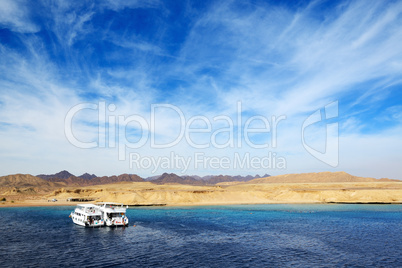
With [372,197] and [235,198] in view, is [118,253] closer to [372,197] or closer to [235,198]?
[235,198]

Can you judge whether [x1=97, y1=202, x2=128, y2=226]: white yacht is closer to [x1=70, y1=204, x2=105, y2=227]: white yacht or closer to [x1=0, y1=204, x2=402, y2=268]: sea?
[x1=70, y1=204, x2=105, y2=227]: white yacht

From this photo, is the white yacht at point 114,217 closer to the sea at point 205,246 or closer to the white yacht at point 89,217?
the white yacht at point 89,217

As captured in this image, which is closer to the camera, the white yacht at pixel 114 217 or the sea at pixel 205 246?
the sea at pixel 205 246

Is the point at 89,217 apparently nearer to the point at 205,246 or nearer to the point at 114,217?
the point at 114,217

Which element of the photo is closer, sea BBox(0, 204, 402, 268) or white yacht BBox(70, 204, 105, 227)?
sea BBox(0, 204, 402, 268)

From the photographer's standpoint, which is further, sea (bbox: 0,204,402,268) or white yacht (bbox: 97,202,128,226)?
white yacht (bbox: 97,202,128,226)

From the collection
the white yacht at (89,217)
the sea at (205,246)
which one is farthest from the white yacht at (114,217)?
the sea at (205,246)

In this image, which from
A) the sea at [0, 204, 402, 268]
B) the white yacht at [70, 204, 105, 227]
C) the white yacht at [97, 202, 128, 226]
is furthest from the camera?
the white yacht at [70, 204, 105, 227]

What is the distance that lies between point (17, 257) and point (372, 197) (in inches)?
6357

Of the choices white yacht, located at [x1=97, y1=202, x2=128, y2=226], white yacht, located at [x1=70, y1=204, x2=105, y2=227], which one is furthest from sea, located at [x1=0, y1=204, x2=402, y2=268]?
white yacht, located at [x1=70, y1=204, x2=105, y2=227]

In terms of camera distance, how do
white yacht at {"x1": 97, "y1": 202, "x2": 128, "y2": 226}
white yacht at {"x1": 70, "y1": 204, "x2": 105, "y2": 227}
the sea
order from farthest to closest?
white yacht at {"x1": 70, "y1": 204, "x2": 105, "y2": 227}, white yacht at {"x1": 97, "y1": 202, "x2": 128, "y2": 226}, the sea

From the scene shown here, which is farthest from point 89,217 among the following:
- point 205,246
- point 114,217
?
point 205,246

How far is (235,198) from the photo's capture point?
158 meters

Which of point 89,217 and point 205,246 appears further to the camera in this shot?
point 89,217
